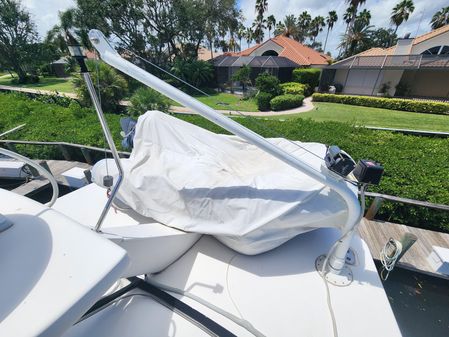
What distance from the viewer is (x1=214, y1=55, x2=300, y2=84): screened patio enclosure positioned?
64.7 feet

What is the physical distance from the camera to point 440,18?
2906cm

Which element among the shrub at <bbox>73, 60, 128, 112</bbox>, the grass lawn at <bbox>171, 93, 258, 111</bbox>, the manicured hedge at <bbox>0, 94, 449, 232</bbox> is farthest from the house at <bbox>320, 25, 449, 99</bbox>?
the shrub at <bbox>73, 60, 128, 112</bbox>

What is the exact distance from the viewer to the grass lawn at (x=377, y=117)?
10969mm

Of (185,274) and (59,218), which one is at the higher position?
(59,218)

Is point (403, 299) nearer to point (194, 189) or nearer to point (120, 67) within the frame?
point (194, 189)

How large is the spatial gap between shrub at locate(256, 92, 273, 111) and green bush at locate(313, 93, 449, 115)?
511cm

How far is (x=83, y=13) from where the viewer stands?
20.6m

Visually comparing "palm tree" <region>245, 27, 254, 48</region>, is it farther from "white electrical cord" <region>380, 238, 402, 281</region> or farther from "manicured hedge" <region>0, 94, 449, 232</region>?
"white electrical cord" <region>380, 238, 402, 281</region>

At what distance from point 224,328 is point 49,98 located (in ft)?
57.9

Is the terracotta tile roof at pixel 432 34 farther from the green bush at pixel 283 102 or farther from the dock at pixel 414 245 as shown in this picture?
the dock at pixel 414 245

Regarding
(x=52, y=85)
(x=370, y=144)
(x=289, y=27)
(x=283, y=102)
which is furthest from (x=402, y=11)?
(x=52, y=85)

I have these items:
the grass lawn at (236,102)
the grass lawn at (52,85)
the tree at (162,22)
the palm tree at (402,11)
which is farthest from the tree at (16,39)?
the palm tree at (402,11)

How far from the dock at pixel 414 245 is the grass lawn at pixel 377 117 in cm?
767

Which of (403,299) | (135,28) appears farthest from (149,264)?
(135,28)
